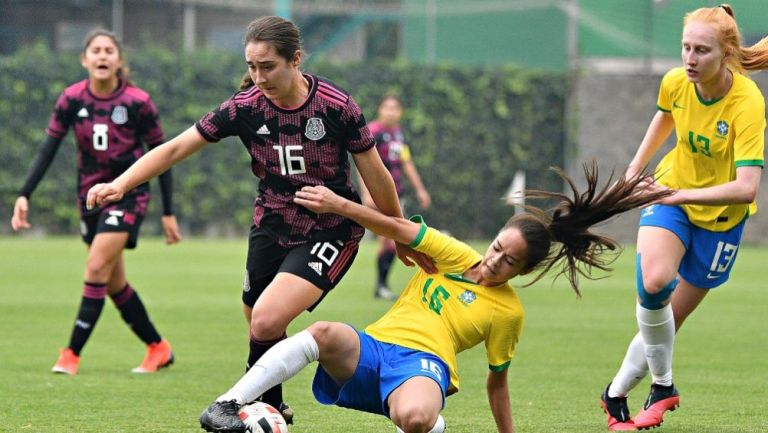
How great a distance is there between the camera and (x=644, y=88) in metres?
22.4

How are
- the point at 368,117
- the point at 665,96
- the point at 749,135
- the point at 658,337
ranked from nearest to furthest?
the point at 749,135 < the point at 658,337 < the point at 665,96 < the point at 368,117

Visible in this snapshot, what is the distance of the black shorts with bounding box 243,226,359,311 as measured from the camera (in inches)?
219

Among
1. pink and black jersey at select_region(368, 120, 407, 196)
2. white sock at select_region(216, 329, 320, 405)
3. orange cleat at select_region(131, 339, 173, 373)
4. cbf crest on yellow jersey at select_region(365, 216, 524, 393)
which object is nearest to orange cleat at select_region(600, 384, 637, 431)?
cbf crest on yellow jersey at select_region(365, 216, 524, 393)

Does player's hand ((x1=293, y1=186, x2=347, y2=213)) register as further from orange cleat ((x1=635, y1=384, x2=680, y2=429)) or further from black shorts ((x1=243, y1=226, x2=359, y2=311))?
orange cleat ((x1=635, y1=384, x2=680, y2=429))

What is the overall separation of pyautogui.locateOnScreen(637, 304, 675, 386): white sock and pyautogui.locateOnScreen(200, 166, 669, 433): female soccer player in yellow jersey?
0.70 metres

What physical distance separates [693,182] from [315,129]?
1893mm

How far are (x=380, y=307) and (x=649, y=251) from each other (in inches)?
235

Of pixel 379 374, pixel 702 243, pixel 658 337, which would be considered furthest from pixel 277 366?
pixel 702 243

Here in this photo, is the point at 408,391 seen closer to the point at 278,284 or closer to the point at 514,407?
the point at 278,284

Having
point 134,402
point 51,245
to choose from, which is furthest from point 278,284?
point 51,245

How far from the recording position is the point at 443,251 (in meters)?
5.28

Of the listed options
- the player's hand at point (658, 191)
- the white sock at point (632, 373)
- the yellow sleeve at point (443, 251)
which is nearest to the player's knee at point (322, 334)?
the yellow sleeve at point (443, 251)

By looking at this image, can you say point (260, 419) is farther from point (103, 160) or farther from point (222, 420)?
point (103, 160)

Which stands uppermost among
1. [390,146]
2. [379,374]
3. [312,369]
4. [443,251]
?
[390,146]
